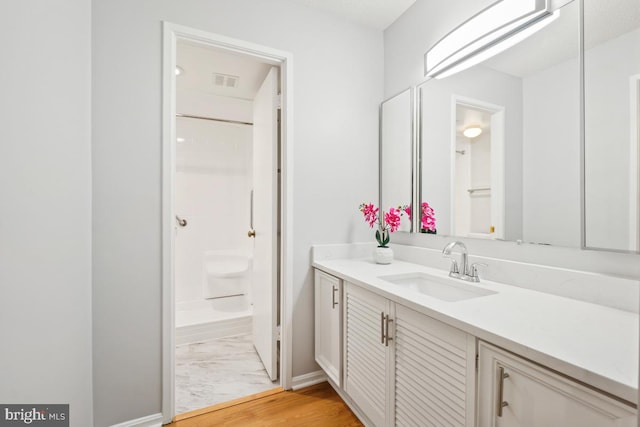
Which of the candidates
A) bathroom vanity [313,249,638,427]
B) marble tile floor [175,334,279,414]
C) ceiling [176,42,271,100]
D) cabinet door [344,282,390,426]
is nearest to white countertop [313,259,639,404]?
bathroom vanity [313,249,638,427]

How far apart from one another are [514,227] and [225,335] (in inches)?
96.4

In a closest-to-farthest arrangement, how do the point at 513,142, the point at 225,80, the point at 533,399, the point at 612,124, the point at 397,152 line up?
the point at 533,399
the point at 612,124
the point at 513,142
the point at 397,152
the point at 225,80

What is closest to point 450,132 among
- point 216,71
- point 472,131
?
point 472,131

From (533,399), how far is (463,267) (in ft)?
2.46

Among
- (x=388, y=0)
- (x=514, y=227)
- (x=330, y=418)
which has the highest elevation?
(x=388, y=0)

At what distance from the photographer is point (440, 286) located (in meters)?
1.43

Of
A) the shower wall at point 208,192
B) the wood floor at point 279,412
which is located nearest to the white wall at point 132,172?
the wood floor at point 279,412

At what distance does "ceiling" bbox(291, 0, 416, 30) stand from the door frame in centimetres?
44

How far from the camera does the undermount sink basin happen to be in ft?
4.14

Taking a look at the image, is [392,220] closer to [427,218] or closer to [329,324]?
[427,218]

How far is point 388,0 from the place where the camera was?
1801mm

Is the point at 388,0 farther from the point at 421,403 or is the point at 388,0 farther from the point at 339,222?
the point at 421,403

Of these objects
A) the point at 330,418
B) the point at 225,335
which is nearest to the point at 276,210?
the point at 330,418

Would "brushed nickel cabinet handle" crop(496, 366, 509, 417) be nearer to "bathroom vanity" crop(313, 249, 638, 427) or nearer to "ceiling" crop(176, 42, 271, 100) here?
"bathroom vanity" crop(313, 249, 638, 427)
